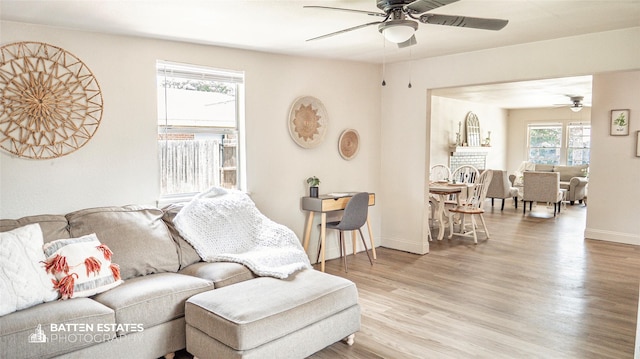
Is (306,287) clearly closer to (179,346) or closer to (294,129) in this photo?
(179,346)

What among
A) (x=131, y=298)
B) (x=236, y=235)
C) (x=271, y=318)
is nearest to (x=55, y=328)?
(x=131, y=298)

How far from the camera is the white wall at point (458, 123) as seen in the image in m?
8.80

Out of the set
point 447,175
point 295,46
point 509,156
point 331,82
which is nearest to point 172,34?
point 295,46

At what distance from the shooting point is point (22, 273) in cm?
245

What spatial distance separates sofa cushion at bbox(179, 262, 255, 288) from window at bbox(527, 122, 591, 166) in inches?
407

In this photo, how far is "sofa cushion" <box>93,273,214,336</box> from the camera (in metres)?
2.52

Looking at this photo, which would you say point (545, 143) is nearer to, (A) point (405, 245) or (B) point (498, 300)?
(A) point (405, 245)

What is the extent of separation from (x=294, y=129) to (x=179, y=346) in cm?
262

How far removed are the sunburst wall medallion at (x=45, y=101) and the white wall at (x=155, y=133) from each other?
69mm

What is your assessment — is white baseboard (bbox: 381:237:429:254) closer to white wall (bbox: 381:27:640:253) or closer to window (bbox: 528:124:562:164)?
white wall (bbox: 381:27:640:253)

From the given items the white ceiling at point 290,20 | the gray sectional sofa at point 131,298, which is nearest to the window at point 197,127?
the white ceiling at point 290,20

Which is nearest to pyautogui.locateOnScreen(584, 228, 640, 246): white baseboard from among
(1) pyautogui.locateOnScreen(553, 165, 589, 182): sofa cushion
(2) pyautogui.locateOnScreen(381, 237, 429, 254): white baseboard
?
(2) pyautogui.locateOnScreen(381, 237, 429, 254): white baseboard

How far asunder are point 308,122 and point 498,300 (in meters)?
2.62

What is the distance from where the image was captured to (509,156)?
1188 centimetres
